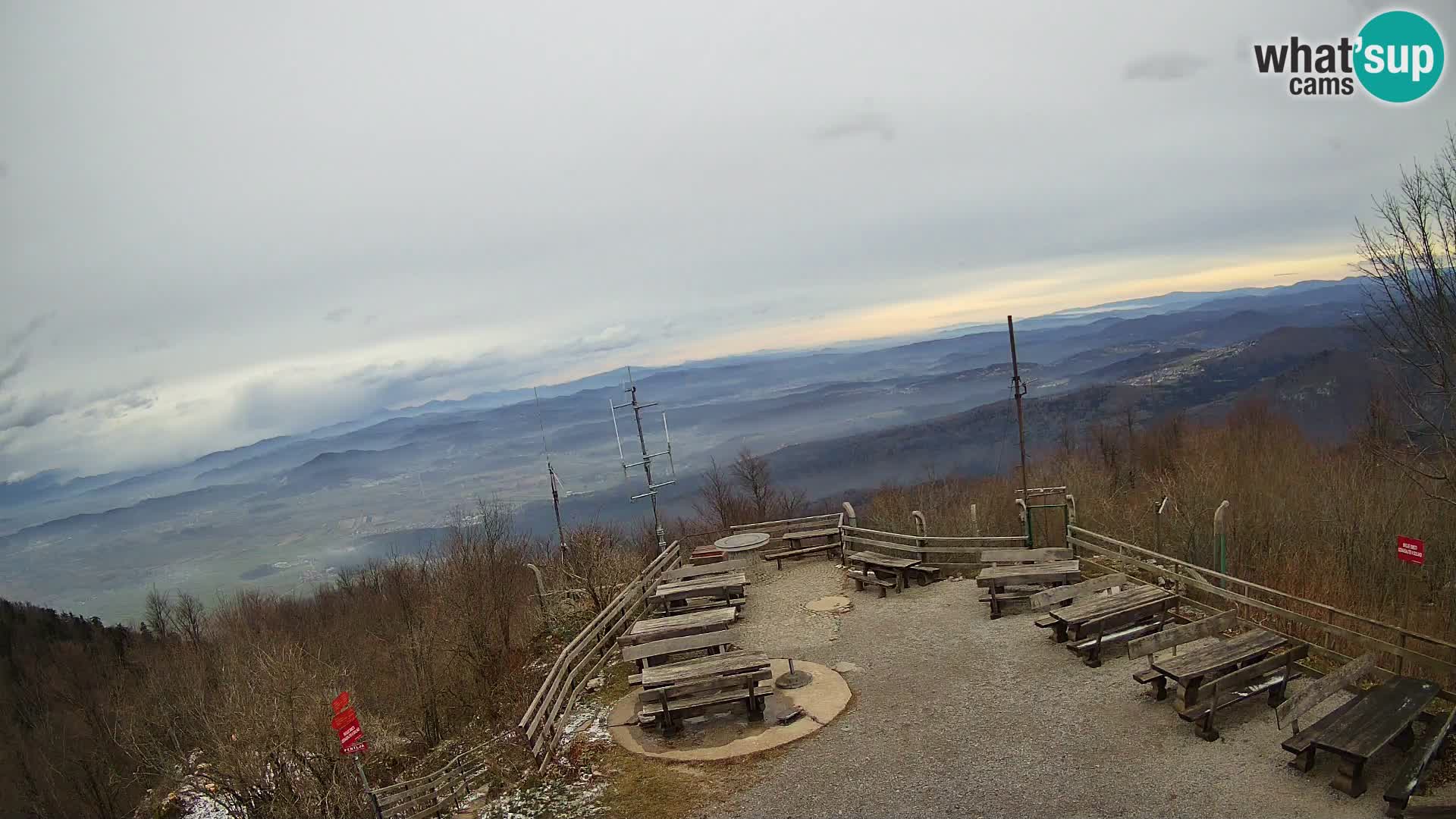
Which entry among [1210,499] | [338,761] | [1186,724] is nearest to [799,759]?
[1186,724]

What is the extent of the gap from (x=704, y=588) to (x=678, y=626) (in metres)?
3.12

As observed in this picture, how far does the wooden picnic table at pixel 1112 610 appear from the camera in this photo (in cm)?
1281

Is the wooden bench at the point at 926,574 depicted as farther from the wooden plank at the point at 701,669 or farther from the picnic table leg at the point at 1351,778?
the picnic table leg at the point at 1351,778

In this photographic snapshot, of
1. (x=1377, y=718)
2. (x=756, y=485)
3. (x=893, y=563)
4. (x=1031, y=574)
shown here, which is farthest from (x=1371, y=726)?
(x=756, y=485)

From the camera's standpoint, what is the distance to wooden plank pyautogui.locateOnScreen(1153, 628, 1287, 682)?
33.0 ft

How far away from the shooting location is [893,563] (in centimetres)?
1877

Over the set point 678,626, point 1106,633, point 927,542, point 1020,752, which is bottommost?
point 927,542

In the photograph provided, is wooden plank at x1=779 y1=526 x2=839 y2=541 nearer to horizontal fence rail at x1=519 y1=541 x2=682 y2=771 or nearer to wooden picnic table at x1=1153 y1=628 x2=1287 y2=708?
horizontal fence rail at x1=519 y1=541 x2=682 y2=771

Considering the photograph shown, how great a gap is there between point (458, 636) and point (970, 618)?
1760 centimetres

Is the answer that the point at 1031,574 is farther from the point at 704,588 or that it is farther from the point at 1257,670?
the point at 704,588

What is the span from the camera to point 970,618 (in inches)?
618

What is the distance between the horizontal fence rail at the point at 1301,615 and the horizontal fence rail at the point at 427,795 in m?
12.6

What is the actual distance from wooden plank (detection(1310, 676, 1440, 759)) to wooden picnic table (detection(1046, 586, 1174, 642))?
3802 mm

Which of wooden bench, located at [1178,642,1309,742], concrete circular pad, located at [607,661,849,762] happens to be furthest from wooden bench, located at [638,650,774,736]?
wooden bench, located at [1178,642,1309,742]
